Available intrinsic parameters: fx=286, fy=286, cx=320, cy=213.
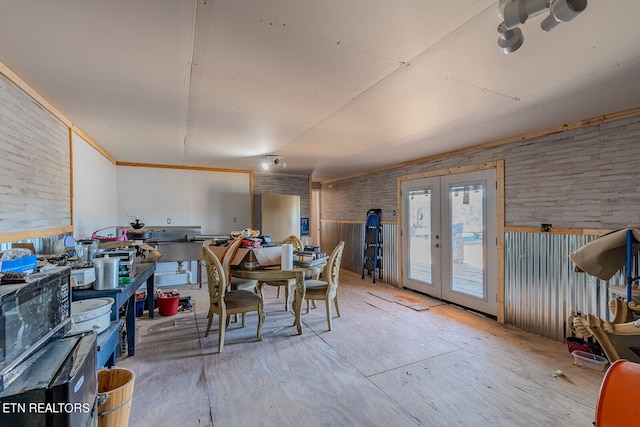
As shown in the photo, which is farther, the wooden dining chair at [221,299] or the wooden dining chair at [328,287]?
the wooden dining chair at [328,287]

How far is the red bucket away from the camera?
383 centimetres

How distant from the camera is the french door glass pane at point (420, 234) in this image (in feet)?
16.2

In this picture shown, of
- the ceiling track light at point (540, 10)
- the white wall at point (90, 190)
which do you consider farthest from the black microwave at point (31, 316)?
the white wall at point (90, 190)

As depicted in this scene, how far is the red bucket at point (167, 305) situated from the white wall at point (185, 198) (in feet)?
7.25

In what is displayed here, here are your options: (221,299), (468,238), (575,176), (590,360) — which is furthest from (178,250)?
(575,176)

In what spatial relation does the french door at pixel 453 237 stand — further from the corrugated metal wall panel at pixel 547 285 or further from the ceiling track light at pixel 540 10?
the ceiling track light at pixel 540 10

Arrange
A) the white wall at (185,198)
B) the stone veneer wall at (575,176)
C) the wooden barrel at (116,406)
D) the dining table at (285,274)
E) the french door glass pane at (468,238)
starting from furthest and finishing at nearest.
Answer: the white wall at (185,198) < the french door glass pane at (468,238) < the dining table at (285,274) < the stone veneer wall at (575,176) < the wooden barrel at (116,406)

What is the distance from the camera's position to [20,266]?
50.3 inches

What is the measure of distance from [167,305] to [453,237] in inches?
167

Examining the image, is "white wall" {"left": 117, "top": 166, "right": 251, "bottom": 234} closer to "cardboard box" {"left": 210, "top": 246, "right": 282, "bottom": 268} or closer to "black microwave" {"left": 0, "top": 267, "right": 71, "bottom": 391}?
"cardboard box" {"left": 210, "top": 246, "right": 282, "bottom": 268}

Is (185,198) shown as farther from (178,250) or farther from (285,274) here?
(285,274)

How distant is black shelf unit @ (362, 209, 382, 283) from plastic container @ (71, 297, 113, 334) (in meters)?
4.98

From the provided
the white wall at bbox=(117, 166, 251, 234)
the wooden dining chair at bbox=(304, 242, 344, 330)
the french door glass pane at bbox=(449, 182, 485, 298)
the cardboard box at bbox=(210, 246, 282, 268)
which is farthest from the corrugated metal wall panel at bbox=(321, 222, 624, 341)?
the white wall at bbox=(117, 166, 251, 234)

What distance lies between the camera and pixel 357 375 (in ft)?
8.05
